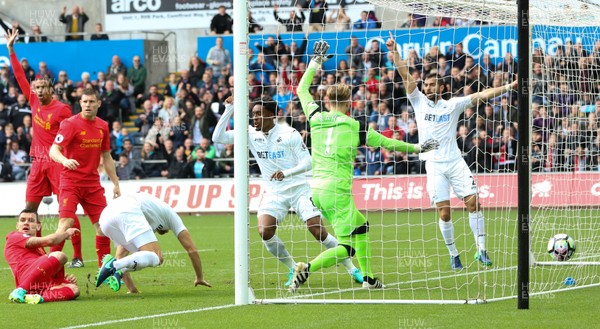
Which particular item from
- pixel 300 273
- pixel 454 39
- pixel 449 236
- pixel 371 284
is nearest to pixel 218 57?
pixel 454 39

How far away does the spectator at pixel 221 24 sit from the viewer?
30641mm

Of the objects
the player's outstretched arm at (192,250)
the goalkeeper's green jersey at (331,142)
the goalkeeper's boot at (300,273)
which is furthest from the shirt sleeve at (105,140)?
the goalkeeper's boot at (300,273)

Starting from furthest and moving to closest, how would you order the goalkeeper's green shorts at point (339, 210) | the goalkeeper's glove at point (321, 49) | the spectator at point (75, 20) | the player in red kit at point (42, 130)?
the spectator at point (75, 20) < the player in red kit at point (42, 130) < the goalkeeper's green shorts at point (339, 210) < the goalkeeper's glove at point (321, 49)

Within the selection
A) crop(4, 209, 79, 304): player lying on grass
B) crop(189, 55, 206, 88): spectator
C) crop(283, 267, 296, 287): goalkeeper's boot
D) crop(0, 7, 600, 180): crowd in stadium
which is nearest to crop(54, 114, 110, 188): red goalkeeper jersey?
crop(4, 209, 79, 304): player lying on grass

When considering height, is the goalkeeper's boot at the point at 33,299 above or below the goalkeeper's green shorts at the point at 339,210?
below

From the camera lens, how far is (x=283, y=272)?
1284cm

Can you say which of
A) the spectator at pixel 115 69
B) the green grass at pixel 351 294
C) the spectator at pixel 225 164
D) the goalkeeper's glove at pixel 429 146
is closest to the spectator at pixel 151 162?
the spectator at pixel 225 164

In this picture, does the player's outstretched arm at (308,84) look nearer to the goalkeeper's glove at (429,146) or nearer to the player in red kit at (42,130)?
the goalkeeper's glove at (429,146)

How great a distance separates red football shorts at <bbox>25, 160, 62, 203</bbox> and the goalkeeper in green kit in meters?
4.33

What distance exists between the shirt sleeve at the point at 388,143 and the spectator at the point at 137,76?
2026 cm

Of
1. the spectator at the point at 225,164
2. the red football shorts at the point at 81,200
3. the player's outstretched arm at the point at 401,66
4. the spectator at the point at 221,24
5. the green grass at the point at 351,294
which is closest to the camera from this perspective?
the green grass at the point at 351,294

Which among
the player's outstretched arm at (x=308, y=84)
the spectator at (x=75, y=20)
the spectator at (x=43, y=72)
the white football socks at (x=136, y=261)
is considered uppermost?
the spectator at (x=75, y=20)

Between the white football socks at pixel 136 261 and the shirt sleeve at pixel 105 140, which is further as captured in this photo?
the shirt sleeve at pixel 105 140

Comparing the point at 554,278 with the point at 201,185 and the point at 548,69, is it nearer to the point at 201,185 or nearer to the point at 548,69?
the point at 548,69
